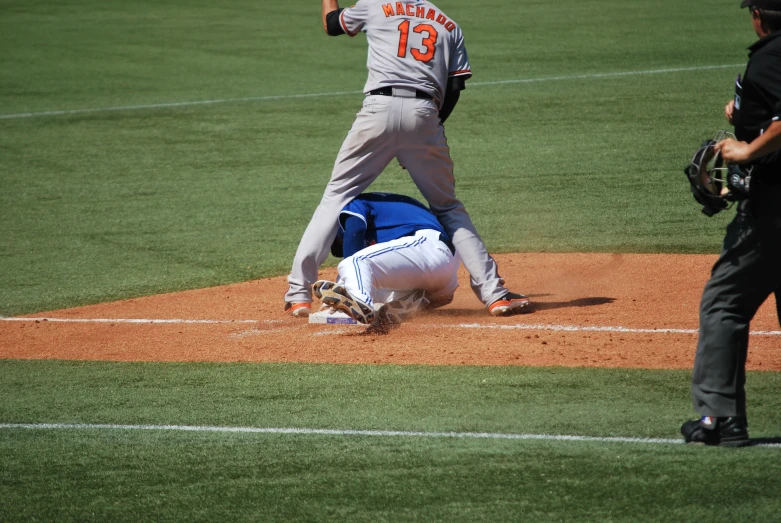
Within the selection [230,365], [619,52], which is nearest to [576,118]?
[619,52]

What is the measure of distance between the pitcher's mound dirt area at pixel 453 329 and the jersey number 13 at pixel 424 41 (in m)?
1.69

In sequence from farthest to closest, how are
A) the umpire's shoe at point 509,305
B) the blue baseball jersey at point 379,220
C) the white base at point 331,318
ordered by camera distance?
the blue baseball jersey at point 379,220, the umpire's shoe at point 509,305, the white base at point 331,318

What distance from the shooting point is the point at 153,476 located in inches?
183

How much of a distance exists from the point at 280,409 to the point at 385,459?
95 centimetres

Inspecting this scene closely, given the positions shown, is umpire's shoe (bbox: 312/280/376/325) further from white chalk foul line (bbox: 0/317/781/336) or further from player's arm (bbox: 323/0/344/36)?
player's arm (bbox: 323/0/344/36)

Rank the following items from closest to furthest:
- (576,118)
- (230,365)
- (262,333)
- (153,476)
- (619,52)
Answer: (153,476) → (230,365) → (262,333) → (576,118) → (619,52)

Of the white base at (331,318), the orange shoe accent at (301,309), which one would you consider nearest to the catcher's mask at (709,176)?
the white base at (331,318)

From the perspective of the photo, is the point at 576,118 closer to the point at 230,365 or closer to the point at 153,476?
the point at 230,365

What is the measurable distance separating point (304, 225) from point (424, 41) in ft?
12.6

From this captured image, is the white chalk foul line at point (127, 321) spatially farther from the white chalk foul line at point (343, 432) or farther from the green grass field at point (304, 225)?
the white chalk foul line at point (343, 432)

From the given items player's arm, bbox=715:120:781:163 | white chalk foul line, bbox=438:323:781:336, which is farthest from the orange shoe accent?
player's arm, bbox=715:120:781:163

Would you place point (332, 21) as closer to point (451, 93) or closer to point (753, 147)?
point (451, 93)

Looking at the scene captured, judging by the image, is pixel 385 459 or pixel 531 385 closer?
pixel 385 459

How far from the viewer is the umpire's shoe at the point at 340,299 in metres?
6.47
